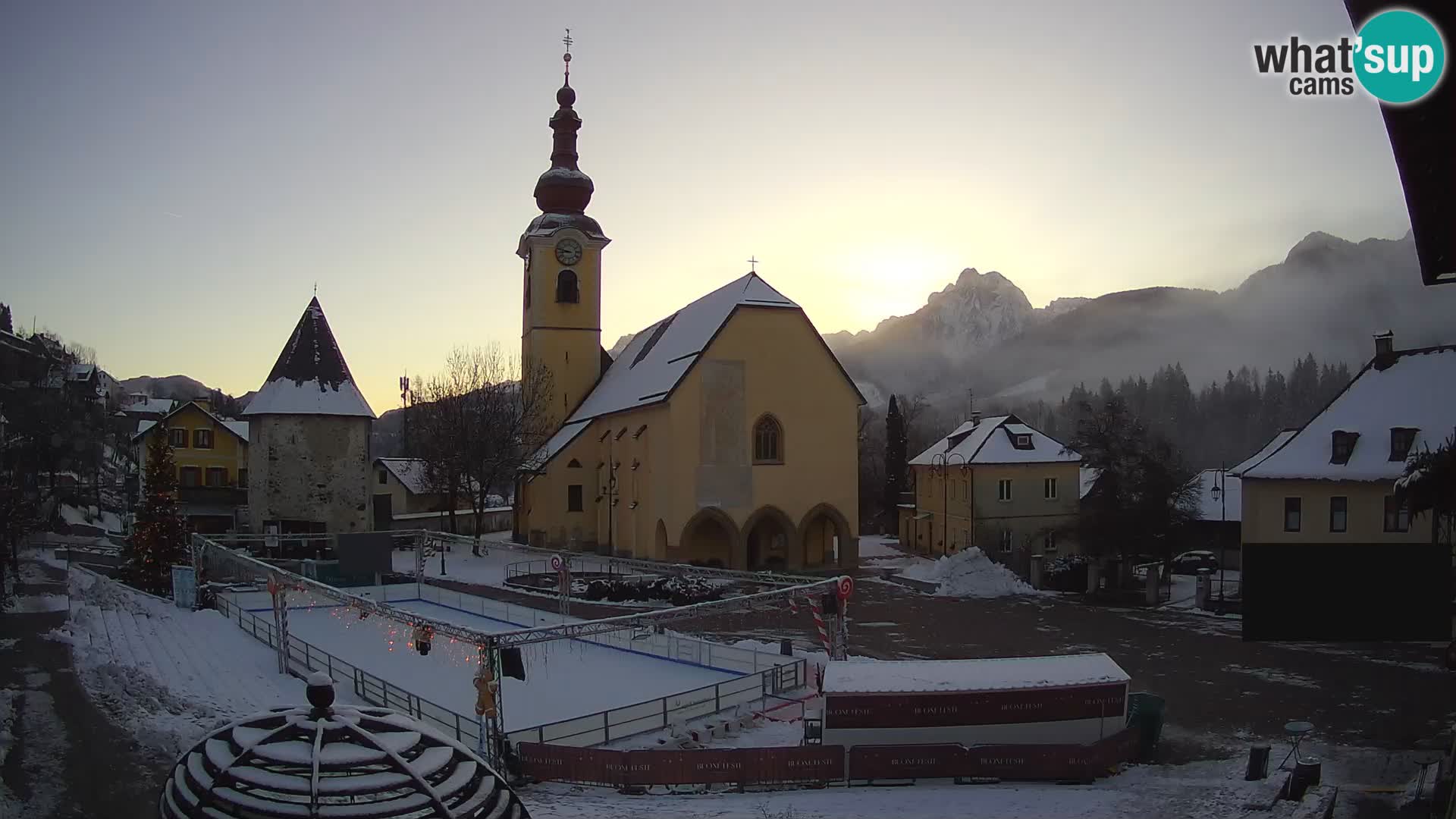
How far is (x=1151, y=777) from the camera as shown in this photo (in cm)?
1418

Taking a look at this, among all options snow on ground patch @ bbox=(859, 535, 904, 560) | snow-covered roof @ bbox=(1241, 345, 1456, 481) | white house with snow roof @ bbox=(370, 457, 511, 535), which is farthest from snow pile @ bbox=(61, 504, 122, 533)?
snow-covered roof @ bbox=(1241, 345, 1456, 481)

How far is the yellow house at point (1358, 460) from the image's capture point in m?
25.7

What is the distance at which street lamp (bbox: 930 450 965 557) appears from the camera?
46.2m

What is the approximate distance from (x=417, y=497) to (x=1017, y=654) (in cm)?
5495

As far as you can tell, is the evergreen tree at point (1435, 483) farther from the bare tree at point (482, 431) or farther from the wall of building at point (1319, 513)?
the bare tree at point (482, 431)

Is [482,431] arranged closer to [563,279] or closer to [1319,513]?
[563,279]

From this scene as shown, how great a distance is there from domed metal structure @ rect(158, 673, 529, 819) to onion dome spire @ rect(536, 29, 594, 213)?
50933 mm

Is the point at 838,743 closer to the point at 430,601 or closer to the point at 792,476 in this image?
the point at 430,601

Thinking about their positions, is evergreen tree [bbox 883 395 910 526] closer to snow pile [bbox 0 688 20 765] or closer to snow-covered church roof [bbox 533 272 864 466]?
snow-covered church roof [bbox 533 272 864 466]

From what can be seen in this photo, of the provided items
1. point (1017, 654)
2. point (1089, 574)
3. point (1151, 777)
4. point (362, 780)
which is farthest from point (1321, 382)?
point (362, 780)

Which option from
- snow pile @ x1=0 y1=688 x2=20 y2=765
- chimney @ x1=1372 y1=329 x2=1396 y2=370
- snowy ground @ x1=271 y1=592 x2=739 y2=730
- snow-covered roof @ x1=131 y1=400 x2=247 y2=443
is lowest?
snowy ground @ x1=271 y1=592 x2=739 y2=730

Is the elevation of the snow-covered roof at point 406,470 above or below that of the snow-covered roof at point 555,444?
below

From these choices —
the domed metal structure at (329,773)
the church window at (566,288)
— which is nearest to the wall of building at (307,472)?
the church window at (566,288)

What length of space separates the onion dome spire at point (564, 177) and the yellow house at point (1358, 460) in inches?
1441
